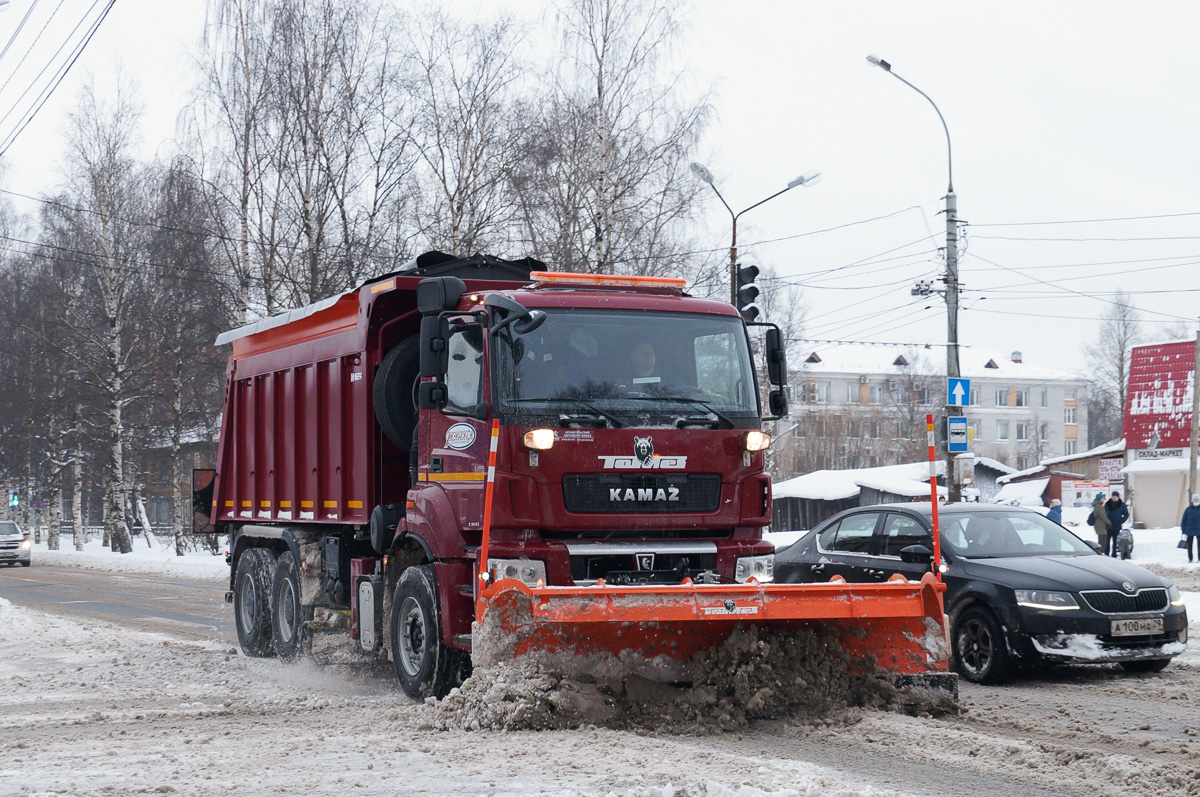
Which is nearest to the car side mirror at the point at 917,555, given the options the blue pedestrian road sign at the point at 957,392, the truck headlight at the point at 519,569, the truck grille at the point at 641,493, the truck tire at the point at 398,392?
the truck grille at the point at 641,493

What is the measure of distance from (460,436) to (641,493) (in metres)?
1.27

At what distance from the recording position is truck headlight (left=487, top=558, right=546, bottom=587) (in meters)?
7.81

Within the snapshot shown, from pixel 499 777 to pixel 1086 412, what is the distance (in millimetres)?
109475

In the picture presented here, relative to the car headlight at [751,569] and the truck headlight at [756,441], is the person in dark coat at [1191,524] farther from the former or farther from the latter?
the truck headlight at [756,441]

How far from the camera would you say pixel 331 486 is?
10469 millimetres

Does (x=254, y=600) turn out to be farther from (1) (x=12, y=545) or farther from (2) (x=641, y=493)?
(1) (x=12, y=545)

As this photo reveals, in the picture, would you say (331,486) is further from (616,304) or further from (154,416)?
(154,416)

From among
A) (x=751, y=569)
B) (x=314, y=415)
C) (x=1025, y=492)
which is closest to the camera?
(x=751, y=569)

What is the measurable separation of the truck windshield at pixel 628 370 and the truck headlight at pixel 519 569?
0.89 meters

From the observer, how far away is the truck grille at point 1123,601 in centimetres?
952

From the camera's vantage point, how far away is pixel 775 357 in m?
9.19

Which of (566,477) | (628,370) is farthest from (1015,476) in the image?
(566,477)

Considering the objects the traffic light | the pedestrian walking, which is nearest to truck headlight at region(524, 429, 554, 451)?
the traffic light

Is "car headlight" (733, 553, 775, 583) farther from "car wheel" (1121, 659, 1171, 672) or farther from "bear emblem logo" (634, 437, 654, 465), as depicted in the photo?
"car wheel" (1121, 659, 1171, 672)
